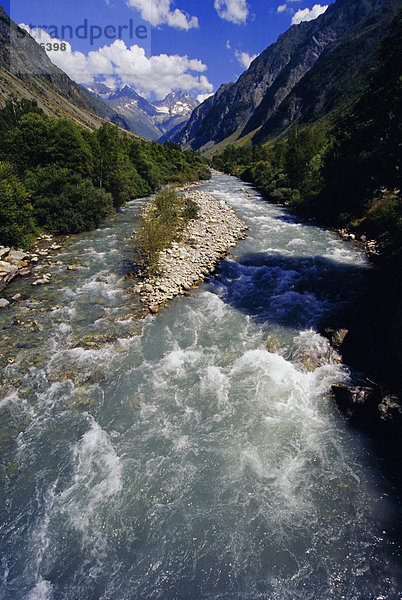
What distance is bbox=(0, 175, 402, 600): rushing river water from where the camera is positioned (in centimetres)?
554

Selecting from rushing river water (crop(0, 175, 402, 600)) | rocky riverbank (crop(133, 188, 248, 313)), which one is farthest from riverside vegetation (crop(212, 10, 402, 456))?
rocky riverbank (crop(133, 188, 248, 313))

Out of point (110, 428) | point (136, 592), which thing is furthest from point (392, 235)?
point (136, 592)

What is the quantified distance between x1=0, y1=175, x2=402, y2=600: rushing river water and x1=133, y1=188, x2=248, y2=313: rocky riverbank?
2446mm

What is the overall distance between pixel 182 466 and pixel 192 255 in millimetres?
15811

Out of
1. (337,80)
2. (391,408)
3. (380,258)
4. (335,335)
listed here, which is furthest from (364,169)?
(337,80)

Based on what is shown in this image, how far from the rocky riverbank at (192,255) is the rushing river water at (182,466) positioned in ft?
8.03

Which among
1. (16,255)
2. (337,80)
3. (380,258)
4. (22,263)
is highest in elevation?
(337,80)

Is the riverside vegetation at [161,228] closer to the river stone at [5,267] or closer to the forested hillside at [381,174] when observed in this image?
the river stone at [5,267]

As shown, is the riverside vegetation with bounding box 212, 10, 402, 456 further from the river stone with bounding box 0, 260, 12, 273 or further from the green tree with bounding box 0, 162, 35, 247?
the green tree with bounding box 0, 162, 35, 247

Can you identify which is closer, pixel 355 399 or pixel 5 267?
pixel 355 399

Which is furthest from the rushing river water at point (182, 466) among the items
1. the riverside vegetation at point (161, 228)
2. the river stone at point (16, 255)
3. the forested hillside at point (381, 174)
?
the river stone at point (16, 255)

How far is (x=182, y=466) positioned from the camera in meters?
7.36

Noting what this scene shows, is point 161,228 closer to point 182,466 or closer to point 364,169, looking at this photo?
point 364,169

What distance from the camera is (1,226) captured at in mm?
19375
